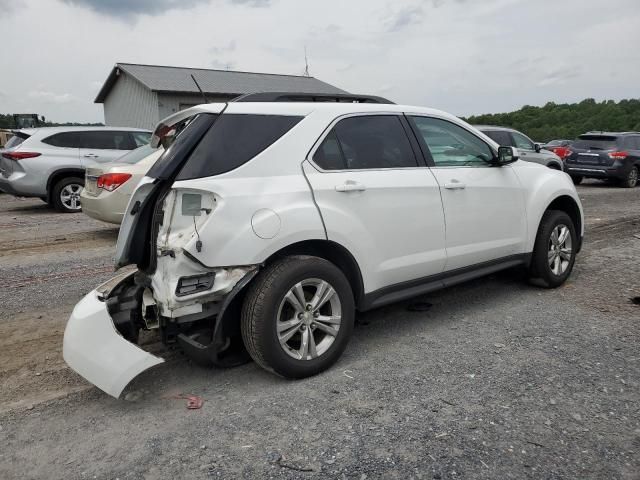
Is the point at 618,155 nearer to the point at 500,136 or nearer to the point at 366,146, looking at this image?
the point at 500,136

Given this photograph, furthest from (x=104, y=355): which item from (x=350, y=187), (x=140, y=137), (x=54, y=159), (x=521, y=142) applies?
(x=521, y=142)

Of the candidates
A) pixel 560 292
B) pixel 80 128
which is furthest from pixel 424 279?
pixel 80 128

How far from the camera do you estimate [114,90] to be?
1212 inches

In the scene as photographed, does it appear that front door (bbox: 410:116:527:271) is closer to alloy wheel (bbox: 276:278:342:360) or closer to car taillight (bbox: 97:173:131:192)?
alloy wheel (bbox: 276:278:342:360)

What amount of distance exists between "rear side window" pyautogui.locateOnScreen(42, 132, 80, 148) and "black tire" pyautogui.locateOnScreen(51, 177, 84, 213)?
758 millimetres

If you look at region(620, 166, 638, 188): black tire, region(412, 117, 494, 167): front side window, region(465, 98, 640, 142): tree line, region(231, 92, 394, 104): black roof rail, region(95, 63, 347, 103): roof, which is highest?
region(95, 63, 347, 103): roof

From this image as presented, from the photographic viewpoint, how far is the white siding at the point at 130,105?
2489 cm

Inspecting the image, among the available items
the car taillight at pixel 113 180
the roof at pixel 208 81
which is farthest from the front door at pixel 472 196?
the roof at pixel 208 81

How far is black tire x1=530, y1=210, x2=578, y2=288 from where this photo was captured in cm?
481

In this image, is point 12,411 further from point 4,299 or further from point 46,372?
point 4,299

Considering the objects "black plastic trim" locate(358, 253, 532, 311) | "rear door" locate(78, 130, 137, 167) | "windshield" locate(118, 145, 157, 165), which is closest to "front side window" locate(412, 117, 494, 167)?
"black plastic trim" locate(358, 253, 532, 311)

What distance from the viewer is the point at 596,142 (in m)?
15.1

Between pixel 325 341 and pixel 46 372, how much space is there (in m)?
1.91

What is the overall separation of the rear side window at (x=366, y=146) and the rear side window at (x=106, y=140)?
8.95 meters
